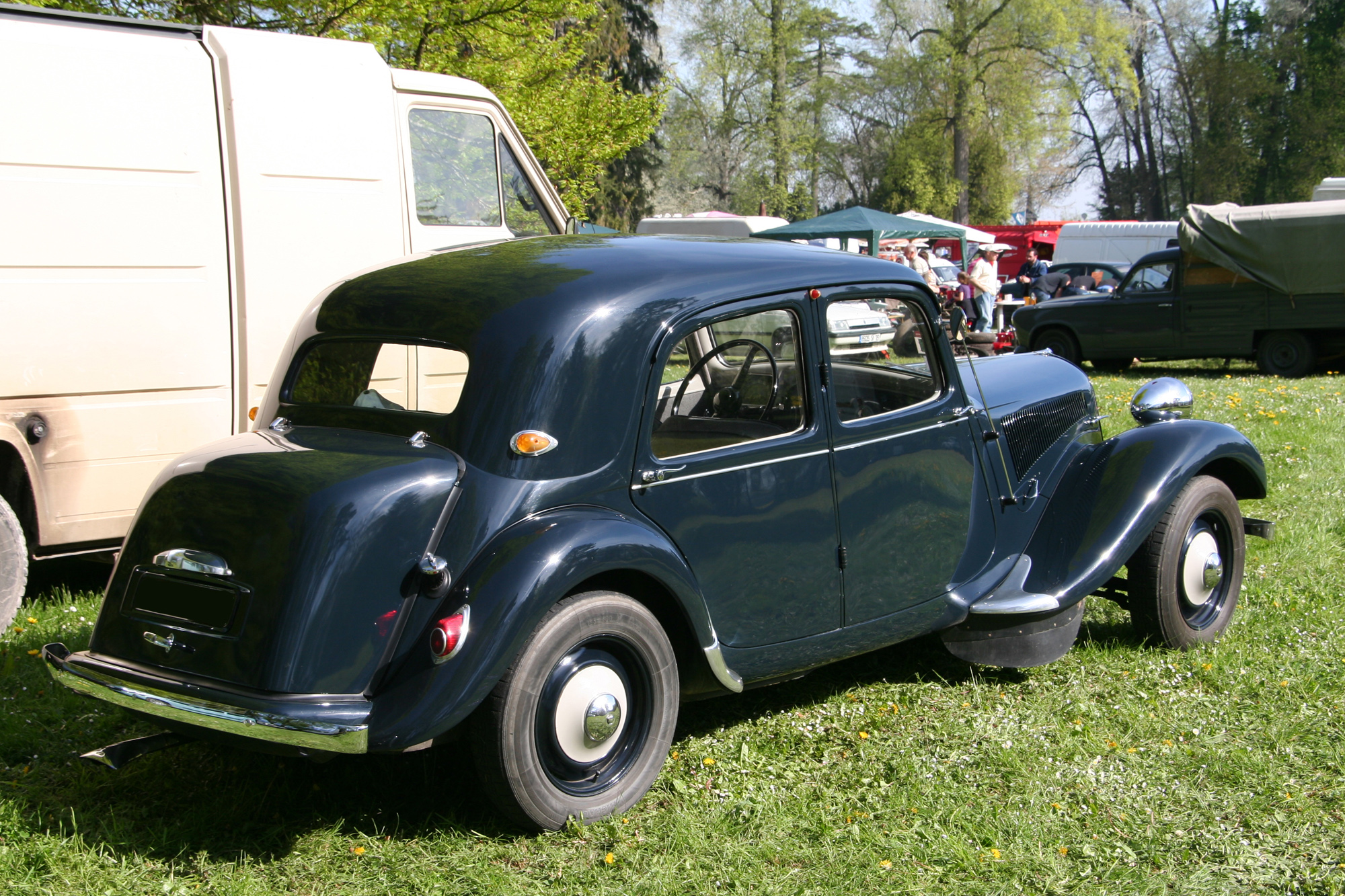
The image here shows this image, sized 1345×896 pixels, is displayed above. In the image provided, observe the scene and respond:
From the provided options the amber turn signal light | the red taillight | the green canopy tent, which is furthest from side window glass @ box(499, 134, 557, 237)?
the green canopy tent

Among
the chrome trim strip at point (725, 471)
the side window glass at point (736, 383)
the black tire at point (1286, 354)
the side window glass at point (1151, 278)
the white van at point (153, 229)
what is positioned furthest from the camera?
the side window glass at point (1151, 278)

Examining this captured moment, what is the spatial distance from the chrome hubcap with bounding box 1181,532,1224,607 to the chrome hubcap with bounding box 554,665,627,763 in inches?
107

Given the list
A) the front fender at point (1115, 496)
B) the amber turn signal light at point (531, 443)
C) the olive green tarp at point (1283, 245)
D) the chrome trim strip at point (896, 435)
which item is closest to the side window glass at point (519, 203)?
the chrome trim strip at point (896, 435)

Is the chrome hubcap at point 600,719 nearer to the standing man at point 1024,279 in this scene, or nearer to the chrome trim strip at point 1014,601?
the chrome trim strip at point 1014,601

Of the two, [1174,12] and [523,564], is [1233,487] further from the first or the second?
[1174,12]

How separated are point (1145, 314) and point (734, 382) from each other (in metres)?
13.4

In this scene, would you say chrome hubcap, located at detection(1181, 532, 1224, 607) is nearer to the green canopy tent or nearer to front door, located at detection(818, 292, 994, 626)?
front door, located at detection(818, 292, 994, 626)

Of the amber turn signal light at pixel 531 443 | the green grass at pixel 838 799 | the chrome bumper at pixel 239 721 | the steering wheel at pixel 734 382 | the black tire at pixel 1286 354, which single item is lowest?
the green grass at pixel 838 799

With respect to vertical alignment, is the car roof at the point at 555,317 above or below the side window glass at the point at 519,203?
below

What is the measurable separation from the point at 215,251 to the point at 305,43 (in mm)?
1208

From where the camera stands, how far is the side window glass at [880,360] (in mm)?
3857

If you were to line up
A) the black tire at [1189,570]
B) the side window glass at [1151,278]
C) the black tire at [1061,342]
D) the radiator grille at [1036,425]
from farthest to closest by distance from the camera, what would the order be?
the black tire at [1061,342], the side window glass at [1151,278], the radiator grille at [1036,425], the black tire at [1189,570]

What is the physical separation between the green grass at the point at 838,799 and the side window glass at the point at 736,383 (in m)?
1.12

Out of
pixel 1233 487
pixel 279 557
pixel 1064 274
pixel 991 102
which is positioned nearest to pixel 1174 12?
pixel 991 102
